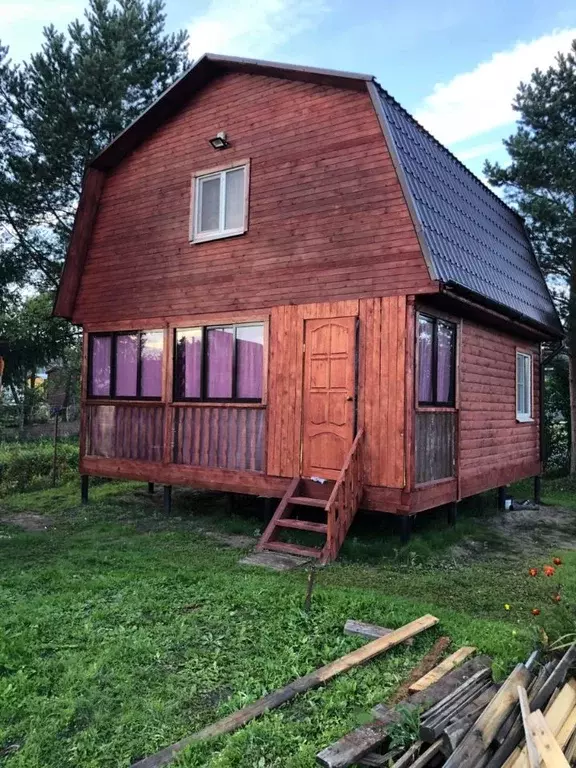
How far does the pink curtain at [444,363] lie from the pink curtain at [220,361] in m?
2.87

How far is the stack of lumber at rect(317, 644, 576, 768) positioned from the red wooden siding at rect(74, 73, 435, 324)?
15.0 ft

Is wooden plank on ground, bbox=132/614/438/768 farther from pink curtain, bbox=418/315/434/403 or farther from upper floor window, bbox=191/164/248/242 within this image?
upper floor window, bbox=191/164/248/242

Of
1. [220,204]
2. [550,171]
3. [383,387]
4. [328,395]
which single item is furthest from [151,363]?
[550,171]

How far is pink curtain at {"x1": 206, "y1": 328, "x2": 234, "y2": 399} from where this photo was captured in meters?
8.51

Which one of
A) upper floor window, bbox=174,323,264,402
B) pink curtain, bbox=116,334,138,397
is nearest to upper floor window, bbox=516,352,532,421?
upper floor window, bbox=174,323,264,402

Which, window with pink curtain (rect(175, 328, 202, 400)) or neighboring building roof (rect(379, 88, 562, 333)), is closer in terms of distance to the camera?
neighboring building roof (rect(379, 88, 562, 333))

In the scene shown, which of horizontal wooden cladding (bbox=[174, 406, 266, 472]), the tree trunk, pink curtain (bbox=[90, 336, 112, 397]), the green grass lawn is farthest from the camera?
the tree trunk

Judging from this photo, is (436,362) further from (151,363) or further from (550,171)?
(550,171)

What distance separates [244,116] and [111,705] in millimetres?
7866

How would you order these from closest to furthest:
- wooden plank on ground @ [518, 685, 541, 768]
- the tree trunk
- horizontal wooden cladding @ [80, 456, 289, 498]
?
1. wooden plank on ground @ [518, 685, 541, 768]
2. horizontal wooden cladding @ [80, 456, 289, 498]
3. the tree trunk

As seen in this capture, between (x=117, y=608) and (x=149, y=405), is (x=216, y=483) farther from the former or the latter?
(x=117, y=608)

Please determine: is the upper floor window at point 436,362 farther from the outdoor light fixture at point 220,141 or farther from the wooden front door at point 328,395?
the outdoor light fixture at point 220,141

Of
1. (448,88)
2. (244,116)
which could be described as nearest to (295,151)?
(244,116)

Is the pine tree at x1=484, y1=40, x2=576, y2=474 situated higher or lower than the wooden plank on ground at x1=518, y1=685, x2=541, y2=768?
higher
